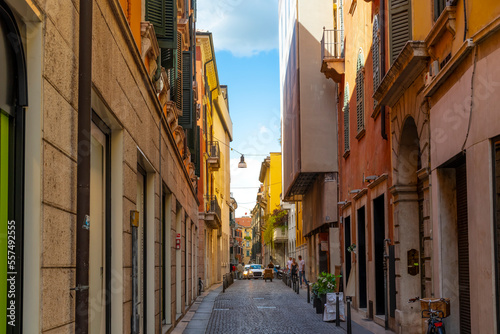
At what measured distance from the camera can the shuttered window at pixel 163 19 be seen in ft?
39.8

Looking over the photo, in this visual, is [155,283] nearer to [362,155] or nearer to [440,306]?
[440,306]

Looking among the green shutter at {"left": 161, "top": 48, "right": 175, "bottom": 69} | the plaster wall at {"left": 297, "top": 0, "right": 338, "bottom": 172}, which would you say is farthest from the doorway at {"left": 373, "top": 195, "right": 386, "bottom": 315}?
the plaster wall at {"left": 297, "top": 0, "right": 338, "bottom": 172}

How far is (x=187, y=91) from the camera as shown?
2064 cm

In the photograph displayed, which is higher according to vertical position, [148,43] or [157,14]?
[157,14]

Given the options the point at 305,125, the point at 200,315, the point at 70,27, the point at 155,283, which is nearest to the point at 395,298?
the point at 155,283

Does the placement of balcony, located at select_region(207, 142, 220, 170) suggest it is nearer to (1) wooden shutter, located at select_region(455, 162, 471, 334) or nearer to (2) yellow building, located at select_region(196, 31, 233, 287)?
(2) yellow building, located at select_region(196, 31, 233, 287)

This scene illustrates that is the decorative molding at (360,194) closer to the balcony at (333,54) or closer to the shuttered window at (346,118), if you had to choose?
the shuttered window at (346,118)

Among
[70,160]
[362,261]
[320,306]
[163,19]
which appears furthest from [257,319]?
[70,160]

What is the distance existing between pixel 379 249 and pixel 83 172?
13.0 metres

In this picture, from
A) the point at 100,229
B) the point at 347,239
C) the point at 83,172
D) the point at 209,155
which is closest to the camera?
the point at 83,172

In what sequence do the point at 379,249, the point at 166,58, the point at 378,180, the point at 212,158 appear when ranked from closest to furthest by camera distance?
the point at 166,58
the point at 378,180
the point at 379,249
the point at 212,158

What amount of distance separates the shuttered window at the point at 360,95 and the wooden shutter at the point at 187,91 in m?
4.75

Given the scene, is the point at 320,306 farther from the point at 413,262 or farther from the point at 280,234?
the point at 280,234

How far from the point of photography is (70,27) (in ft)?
17.4
